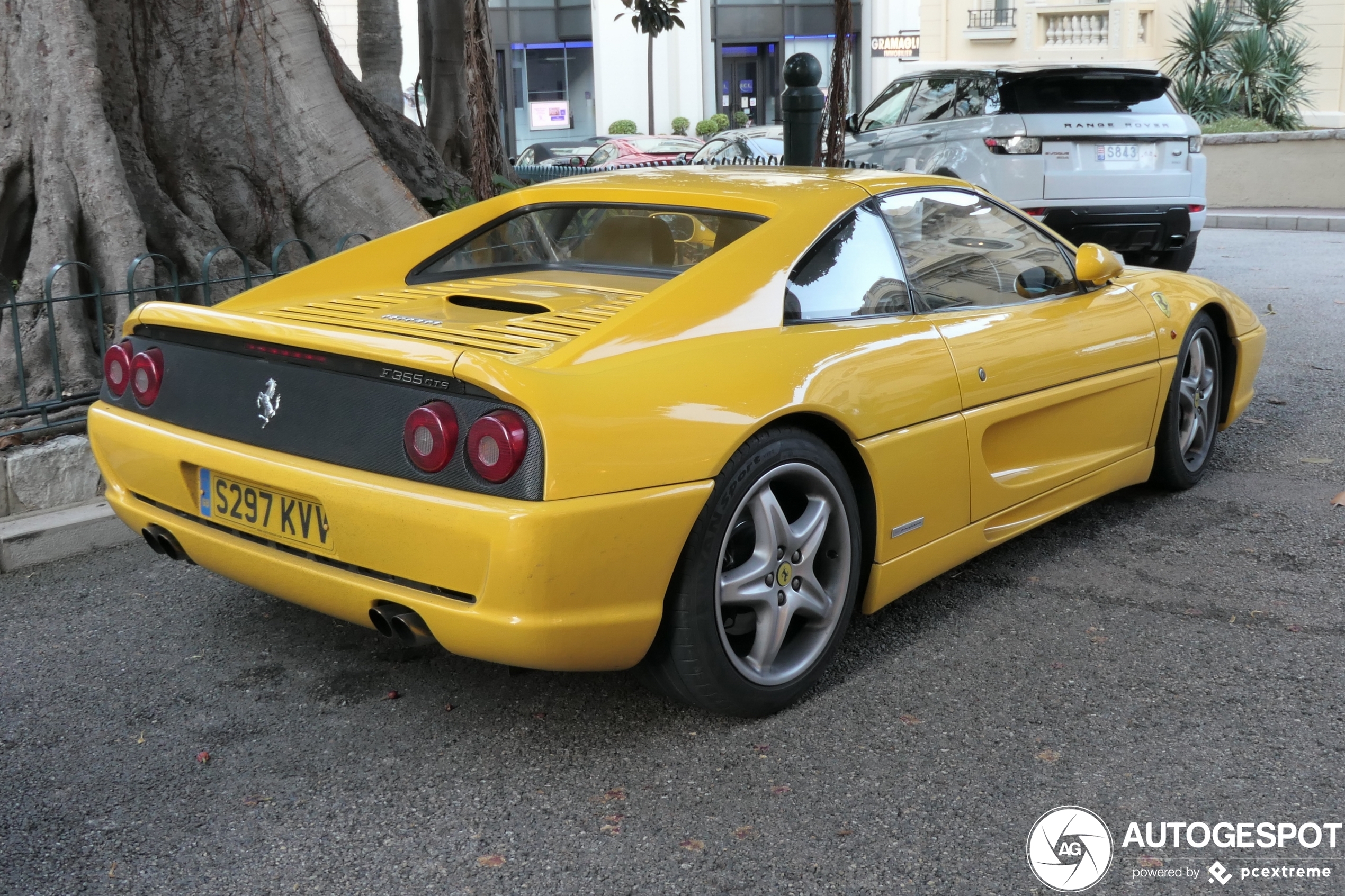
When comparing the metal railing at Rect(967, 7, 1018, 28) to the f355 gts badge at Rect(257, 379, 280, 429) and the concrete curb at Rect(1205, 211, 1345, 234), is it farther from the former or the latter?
the f355 gts badge at Rect(257, 379, 280, 429)

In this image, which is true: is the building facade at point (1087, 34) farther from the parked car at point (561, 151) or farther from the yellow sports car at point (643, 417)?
the yellow sports car at point (643, 417)

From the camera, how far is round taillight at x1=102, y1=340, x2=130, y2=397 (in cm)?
332

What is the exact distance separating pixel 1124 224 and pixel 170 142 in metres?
6.39

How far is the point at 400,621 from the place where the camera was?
2.70 m

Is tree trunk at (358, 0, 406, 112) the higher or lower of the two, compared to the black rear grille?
higher

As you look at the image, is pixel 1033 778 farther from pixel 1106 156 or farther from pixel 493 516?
pixel 1106 156

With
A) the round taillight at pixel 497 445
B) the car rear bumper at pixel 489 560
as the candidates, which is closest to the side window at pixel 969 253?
the car rear bumper at pixel 489 560

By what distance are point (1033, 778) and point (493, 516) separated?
1346 millimetres

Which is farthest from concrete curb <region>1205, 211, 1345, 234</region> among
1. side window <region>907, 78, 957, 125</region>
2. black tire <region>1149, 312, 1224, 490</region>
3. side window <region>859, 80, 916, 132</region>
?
black tire <region>1149, 312, 1224, 490</region>

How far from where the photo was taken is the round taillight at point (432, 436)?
261 centimetres

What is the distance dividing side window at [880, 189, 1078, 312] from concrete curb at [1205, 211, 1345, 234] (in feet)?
40.2

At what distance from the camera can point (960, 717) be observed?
3074mm

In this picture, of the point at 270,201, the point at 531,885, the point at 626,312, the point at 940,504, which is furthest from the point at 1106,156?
the point at 531,885

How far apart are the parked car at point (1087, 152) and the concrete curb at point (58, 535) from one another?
6.57 m
